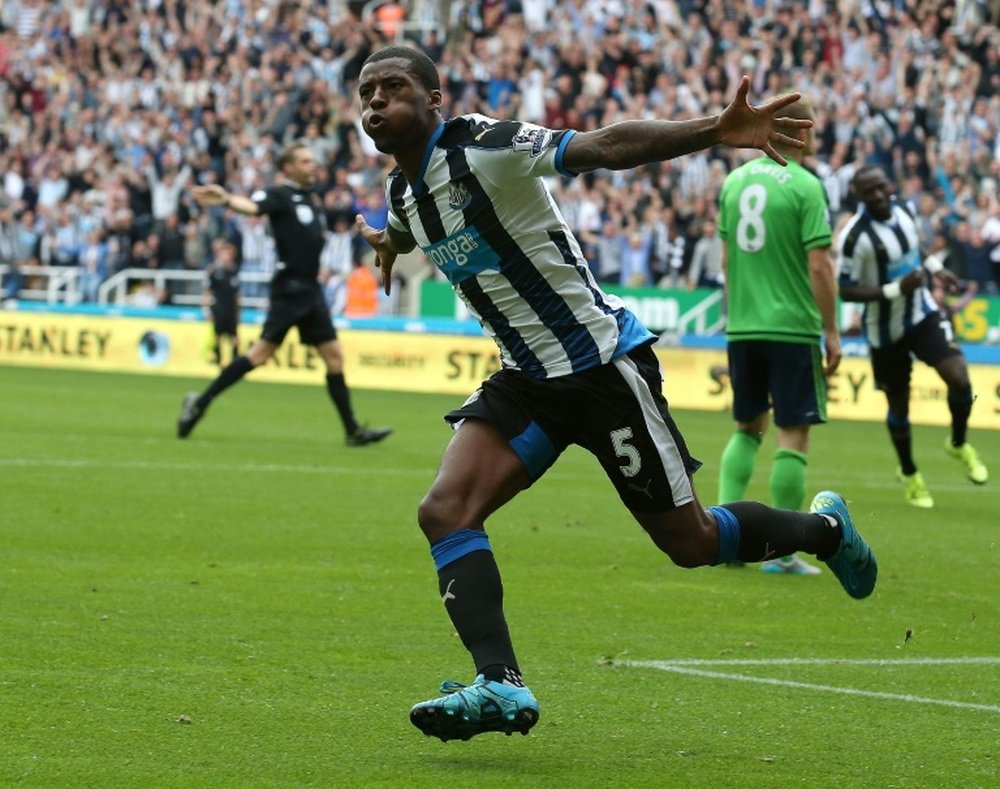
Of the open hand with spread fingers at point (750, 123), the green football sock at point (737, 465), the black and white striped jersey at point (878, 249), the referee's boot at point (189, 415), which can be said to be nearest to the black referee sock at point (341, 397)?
the referee's boot at point (189, 415)

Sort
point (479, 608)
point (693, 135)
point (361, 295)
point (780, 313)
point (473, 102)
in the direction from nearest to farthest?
1. point (693, 135)
2. point (479, 608)
3. point (780, 313)
4. point (361, 295)
5. point (473, 102)

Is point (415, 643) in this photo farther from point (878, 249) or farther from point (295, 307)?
point (295, 307)

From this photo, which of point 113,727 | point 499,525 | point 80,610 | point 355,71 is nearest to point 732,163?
point 355,71

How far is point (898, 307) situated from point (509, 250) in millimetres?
8183

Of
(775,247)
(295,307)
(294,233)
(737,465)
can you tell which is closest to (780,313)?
(775,247)

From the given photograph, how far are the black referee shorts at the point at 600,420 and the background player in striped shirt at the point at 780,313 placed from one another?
4.02m

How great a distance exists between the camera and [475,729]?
213 inches

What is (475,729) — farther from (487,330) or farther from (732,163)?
(732,163)

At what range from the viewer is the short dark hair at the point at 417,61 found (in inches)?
232

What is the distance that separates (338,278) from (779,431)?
71.7 ft

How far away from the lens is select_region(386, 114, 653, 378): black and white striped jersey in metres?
5.80

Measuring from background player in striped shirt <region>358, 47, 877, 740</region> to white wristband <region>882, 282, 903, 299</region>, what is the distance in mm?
7225

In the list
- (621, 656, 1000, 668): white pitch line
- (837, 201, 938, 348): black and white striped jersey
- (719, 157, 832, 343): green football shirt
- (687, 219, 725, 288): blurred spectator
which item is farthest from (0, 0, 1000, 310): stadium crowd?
(621, 656, 1000, 668): white pitch line

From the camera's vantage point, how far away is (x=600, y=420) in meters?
6.06
